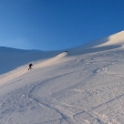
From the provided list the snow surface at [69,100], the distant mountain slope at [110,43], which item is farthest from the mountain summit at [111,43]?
the snow surface at [69,100]

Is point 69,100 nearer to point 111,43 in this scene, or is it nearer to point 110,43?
point 111,43

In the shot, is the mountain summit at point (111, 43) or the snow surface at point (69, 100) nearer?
the snow surface at point (69, 100)

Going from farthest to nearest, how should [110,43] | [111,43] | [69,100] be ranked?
[110,43] → [111,43] → [69,100]

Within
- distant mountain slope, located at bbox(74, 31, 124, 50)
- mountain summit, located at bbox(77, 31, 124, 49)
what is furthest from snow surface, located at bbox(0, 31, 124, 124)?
mountain summit, located at bbox(77, 31, 124, 49)

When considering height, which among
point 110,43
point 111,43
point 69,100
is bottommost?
point 69,100

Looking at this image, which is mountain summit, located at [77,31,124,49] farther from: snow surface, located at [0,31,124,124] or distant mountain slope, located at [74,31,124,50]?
snow surface, located at [0,31,124,124]

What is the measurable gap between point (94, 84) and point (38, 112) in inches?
182

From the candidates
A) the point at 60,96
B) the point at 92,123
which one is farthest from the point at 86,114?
the point at 60,96

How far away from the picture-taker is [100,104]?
9.93 meters

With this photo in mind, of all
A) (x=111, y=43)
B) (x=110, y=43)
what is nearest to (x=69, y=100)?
(x=111, y=43)

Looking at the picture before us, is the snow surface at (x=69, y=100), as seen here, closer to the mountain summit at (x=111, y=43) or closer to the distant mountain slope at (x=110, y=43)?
the distant mountain slope at (x=110, y=43)

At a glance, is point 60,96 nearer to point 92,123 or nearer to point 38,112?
point 38,112

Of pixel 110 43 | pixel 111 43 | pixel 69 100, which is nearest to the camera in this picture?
pixel 69 100

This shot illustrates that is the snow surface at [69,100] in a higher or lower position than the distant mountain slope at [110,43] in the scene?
lower
